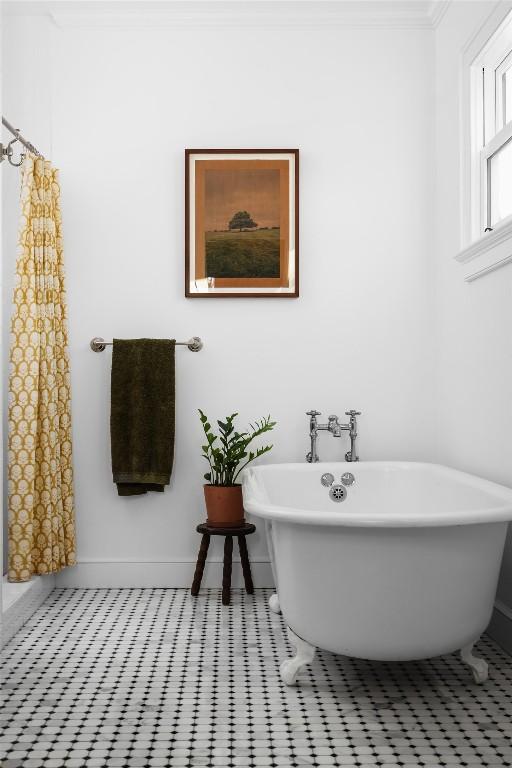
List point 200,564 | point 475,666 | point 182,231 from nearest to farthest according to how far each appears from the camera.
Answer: point 475,666, point 200,564, point 182,231

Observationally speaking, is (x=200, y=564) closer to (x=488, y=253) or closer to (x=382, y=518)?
(x=382, y=518)

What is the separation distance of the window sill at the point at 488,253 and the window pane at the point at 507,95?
20.7 inches

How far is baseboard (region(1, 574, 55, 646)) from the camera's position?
229 cm

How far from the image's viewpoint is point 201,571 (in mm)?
2756

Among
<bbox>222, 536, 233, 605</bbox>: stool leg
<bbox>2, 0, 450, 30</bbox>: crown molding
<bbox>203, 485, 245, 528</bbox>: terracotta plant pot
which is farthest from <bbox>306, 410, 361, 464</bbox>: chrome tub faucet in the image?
<bbox>2, 0, 450, 30</bbox>: crown molding

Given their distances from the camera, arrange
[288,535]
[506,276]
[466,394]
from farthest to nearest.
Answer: [466,394] < [506,276] < [288,535]

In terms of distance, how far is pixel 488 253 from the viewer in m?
2.37

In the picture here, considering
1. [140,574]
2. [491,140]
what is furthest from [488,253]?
[140,574]

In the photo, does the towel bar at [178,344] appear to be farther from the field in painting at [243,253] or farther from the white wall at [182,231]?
the field in painting at [243,253]

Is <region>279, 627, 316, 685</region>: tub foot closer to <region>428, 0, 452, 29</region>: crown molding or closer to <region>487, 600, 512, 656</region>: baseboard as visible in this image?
<region>487, 600, 512, 656</region>: baseboard

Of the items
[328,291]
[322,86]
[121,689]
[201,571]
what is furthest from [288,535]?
[322,86]

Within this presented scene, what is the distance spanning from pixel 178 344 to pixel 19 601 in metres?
1.22

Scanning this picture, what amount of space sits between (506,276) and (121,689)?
1.81 meters

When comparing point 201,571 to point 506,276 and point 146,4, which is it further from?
point 146,4
